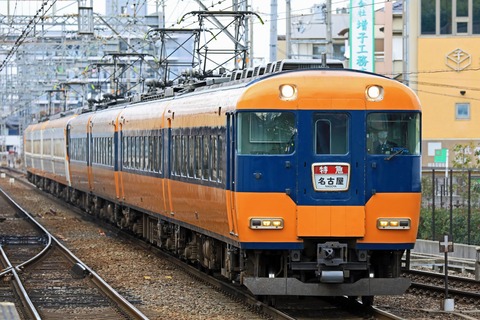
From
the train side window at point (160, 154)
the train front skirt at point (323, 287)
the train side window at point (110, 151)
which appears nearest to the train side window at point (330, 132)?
the train front skirt at point (323, 287)

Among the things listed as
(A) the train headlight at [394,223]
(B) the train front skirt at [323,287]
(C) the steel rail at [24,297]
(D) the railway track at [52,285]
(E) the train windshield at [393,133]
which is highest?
(E) the train windshield at [393,133]

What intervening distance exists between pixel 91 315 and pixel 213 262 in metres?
2.49

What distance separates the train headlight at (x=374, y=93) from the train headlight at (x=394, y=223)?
1.27 m

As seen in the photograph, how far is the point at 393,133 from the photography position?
11992mm

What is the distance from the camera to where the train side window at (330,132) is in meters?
11.8

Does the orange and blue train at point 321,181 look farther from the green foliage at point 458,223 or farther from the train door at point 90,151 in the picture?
the train door at point 90,151

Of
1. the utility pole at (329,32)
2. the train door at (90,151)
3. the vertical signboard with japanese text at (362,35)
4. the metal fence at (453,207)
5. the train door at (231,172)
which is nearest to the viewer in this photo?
the train door at (231,172)

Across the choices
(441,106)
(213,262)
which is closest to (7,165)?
(441,106)

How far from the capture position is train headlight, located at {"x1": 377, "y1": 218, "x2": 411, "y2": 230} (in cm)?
1178

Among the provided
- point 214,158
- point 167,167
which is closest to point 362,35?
point 167,167

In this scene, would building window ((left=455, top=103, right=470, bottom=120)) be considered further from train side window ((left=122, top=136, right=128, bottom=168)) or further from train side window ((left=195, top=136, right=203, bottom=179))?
train side window ((left=195, top=136, right=203, bottom=179))

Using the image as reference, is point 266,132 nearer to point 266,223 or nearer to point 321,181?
point 321,181

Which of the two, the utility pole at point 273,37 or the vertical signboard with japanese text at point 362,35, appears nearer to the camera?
the utility pole at point 273,37

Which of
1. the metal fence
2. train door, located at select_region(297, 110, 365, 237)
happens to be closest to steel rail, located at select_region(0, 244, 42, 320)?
train door, located at select_region(297, 110, 365, 237)
